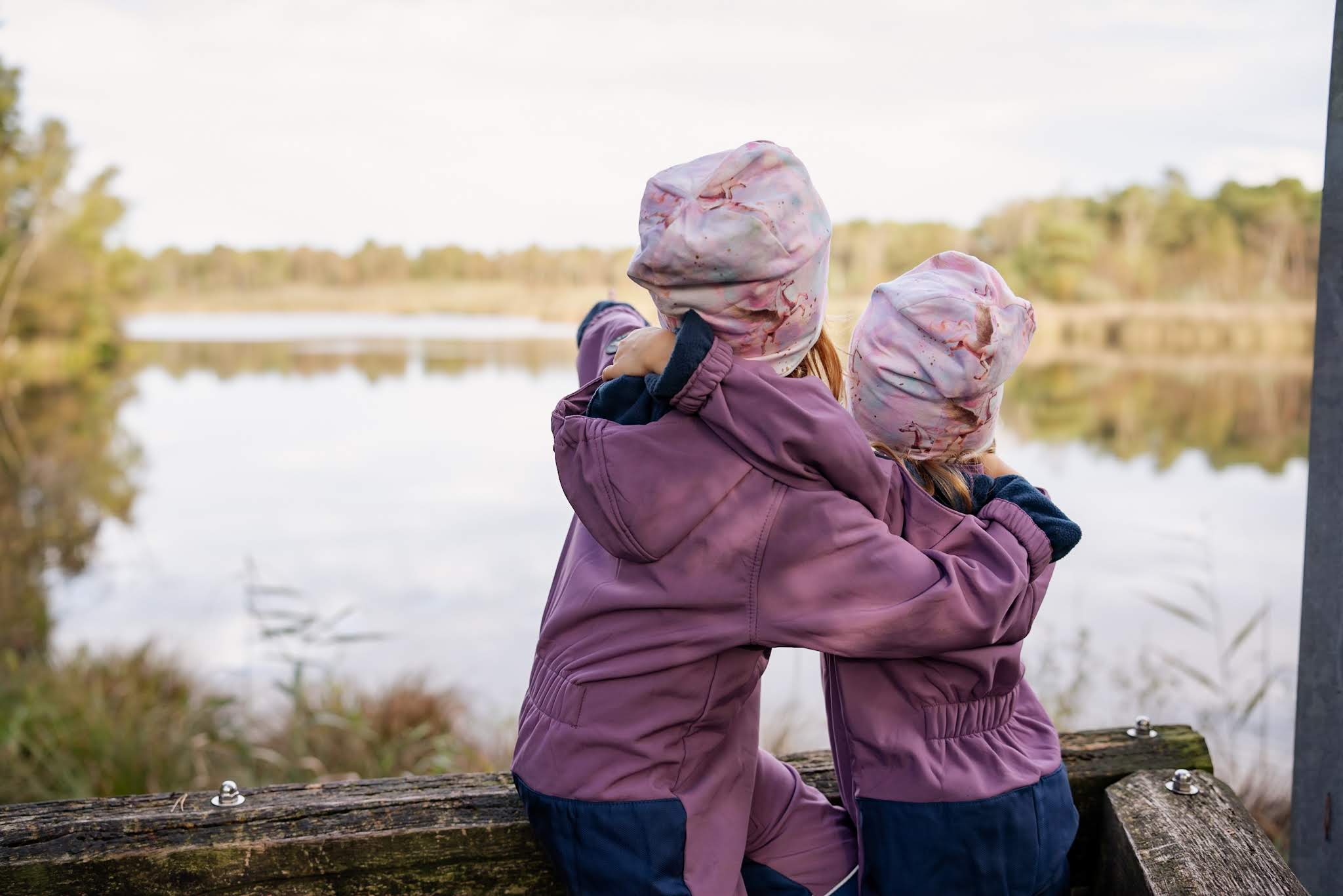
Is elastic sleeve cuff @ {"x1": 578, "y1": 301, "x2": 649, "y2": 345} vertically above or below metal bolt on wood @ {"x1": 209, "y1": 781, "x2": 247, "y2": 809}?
above

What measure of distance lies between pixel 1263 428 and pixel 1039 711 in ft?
37.6

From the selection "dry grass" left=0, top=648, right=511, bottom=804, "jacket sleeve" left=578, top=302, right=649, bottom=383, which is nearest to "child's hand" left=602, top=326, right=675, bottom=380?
"jacket sleeve" left=578, top=302, right=649, bottom=383

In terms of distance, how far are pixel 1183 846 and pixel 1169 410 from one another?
12.8 m

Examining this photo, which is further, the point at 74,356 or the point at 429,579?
the point at 74,356

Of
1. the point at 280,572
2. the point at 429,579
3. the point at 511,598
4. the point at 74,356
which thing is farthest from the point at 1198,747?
the point at 74,356

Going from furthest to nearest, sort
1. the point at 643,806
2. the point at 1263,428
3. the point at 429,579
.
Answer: the point at 1263,428 → the point at 429,579 → the point at 643,806

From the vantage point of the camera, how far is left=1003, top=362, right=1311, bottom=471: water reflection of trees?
10453 millimetres

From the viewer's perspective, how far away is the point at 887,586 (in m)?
1.16

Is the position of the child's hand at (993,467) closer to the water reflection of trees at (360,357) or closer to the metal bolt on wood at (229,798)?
the metal bolt on wood at (229,798)

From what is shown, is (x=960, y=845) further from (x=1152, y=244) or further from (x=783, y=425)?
(x=1152, y=244)

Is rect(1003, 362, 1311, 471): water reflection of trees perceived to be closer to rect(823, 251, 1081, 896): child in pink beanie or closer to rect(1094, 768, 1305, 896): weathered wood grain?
rect(1094, 768, 1305, 896): weathered wood grain

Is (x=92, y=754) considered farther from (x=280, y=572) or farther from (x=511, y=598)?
(x=280, y=572)

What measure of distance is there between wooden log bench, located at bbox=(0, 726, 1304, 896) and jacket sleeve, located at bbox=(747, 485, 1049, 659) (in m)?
0.39

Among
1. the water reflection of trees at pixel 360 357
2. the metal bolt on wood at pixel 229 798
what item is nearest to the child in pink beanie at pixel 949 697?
the metal bolt on wood at pixel 229 798
